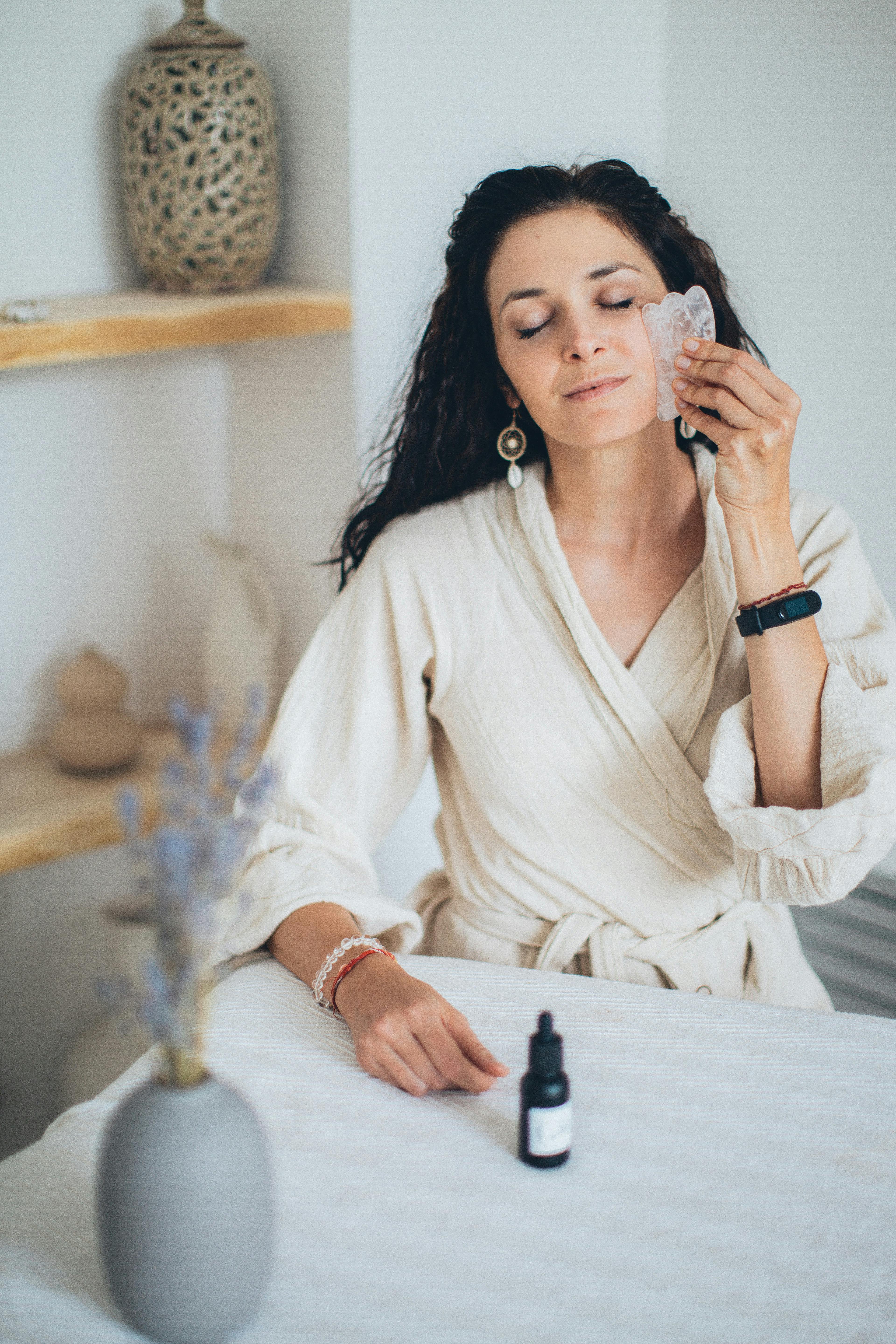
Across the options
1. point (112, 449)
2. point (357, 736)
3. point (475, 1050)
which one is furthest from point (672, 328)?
point (112, 449)

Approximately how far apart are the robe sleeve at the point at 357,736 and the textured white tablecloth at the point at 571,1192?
268mm

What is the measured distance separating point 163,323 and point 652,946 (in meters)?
1.14

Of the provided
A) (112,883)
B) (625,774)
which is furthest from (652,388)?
(112,883)

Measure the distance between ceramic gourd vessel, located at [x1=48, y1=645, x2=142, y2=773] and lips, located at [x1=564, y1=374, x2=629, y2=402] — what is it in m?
1.06

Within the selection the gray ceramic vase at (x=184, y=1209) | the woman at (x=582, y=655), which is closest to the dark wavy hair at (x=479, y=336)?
the woman at (x=582, y=655)

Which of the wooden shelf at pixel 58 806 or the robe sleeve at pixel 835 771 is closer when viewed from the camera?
the robe sleeve at pixel 835 771

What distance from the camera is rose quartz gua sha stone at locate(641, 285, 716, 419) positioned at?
131 centimetres

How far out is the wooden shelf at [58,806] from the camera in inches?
71.7

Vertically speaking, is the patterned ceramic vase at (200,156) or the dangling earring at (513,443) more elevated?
the patterned ceramic vase at (200,156)

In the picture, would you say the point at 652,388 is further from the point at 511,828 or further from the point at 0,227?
the point at 0,227

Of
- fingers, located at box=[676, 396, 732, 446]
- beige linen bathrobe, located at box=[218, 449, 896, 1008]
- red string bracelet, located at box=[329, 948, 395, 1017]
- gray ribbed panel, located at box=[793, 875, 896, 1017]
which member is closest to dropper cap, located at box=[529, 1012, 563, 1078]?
red string bracelet, located at box=[329, 948, 395, 1017]

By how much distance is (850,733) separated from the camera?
3.93 feet

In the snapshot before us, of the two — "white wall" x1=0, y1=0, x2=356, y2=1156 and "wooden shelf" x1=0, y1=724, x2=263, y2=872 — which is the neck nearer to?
"white wall" x1=0, y1=0, x2=356, y2=1156

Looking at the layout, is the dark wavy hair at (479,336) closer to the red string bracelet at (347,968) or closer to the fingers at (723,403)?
the fingers at (723,403)
